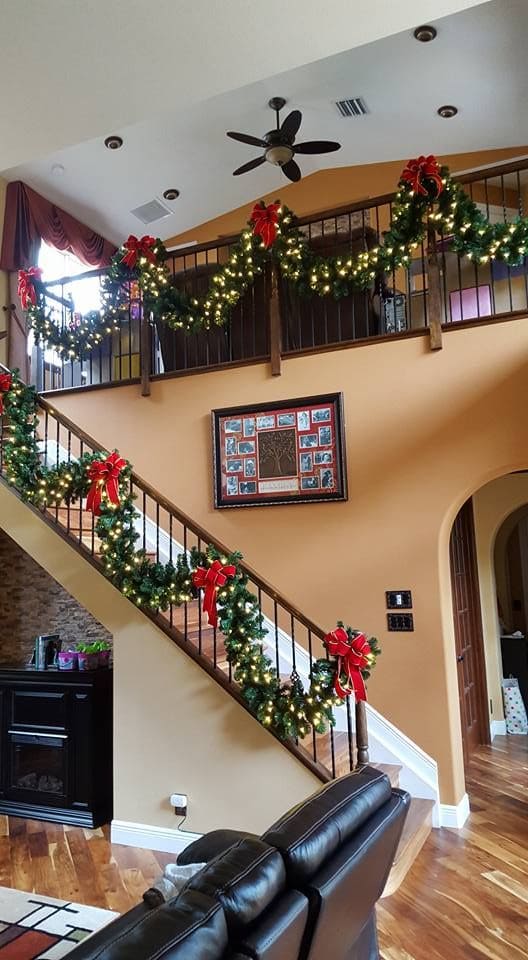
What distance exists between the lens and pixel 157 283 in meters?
5.54

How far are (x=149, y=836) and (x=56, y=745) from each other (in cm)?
99

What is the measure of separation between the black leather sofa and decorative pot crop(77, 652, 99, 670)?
242cm

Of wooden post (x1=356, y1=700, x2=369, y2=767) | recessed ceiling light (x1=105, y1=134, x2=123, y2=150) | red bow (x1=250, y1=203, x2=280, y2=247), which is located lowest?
wooden post (x1=356, y1=700, x2=369, y2=767)

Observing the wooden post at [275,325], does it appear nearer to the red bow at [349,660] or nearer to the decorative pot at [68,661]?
the red bow at [349,660]

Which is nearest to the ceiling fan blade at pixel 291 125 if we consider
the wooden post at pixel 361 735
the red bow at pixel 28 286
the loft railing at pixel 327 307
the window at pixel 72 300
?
the loft railing at pixel 327 307

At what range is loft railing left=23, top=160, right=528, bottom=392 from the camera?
485 cm

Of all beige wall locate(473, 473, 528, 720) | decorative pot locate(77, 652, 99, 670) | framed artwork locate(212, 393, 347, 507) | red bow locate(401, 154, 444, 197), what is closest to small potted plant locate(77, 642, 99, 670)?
decorative pot locate(77, 652, 99, 670)

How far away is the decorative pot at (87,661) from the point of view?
4.71m

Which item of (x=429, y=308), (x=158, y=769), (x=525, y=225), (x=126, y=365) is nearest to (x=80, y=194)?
(x=126, y=365)

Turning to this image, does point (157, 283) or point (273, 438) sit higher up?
point (157, 283)

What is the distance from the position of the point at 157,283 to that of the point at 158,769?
373cm

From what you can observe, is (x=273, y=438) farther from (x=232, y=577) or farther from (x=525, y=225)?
(x=525, y=225)

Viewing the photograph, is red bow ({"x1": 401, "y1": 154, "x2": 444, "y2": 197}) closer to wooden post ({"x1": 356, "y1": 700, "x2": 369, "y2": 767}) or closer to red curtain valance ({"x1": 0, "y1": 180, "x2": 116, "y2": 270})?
wooden post ({"x1": 356, "y1": 700, "x2": 369, "y2": 767})

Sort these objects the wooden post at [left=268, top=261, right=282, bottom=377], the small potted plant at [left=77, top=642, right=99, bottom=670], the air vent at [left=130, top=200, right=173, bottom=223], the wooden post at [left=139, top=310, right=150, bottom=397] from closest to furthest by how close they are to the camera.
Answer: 1. the small potted plant at [left=77, top=642, right=99, bottom=670]
2. the wooden post at [left=268, top=261, right=282, bottom=377]
3. the wooden post at [left=139, top=310, right=150, bottom=397]
4. the air vent at [left=130, top=200, right=173, bottom=223]
